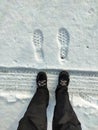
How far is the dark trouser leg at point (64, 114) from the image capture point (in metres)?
1.28

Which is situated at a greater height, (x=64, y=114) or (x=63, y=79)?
(x=63, y=79)

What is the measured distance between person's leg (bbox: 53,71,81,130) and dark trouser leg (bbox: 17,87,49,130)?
46 millimetres

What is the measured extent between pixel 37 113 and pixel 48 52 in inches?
9.8

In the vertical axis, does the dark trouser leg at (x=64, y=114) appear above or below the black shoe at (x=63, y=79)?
below

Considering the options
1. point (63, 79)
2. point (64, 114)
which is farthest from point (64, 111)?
point (63, 79)

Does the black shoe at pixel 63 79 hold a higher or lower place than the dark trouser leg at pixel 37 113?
higher

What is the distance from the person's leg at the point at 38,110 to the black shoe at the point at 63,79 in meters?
0.06

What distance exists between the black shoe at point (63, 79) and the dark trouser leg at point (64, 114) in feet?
0.06

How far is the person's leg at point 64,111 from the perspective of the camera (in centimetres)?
128

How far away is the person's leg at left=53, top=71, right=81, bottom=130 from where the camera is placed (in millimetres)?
1282

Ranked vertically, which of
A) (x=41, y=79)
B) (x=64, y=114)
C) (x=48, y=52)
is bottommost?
(x=64, y=114)

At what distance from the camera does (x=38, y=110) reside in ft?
4.34

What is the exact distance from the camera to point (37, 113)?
132 cm

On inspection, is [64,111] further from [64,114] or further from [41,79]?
[41,79]
